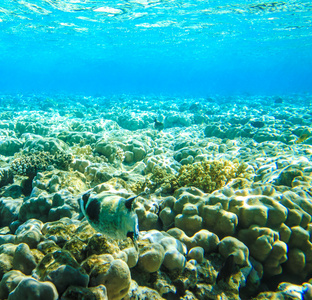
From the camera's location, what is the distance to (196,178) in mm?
4750

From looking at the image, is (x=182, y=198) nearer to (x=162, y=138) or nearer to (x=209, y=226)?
(x=209, y=226)

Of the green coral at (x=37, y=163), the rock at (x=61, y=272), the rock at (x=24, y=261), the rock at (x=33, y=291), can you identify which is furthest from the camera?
the green coral at (x=37, y=163)

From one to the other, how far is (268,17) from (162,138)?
19.8m

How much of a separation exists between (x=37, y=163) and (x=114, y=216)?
4751mm

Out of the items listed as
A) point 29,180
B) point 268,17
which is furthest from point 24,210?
point 268,17

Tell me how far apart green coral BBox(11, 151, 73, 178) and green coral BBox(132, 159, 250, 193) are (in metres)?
2.55

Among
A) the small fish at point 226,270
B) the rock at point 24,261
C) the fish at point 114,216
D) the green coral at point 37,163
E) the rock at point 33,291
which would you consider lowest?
the green coral at point 37,163

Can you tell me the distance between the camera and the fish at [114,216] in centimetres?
205

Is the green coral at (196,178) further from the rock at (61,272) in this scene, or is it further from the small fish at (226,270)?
the rock at (61,272)

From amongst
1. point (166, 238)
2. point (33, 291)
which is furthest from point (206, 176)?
point (33, 291)

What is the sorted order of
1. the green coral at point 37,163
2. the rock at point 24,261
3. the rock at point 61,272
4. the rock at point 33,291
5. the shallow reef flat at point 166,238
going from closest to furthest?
the rock at point 33,291
the rock at point 61,272
the shallow reef flat at point 166,238
the rock at point 24,261
the green coral at point 37,163

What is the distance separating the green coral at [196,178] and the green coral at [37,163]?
255 cm

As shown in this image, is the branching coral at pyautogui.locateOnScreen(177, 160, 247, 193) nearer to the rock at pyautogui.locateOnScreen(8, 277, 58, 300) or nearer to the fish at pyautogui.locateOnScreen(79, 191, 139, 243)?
the fish at pyautogui.locateOnScreen(79, 191, 139, 243)

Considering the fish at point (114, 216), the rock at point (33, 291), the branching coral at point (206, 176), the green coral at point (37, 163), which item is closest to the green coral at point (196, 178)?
the branching coral at point (206, 176)
